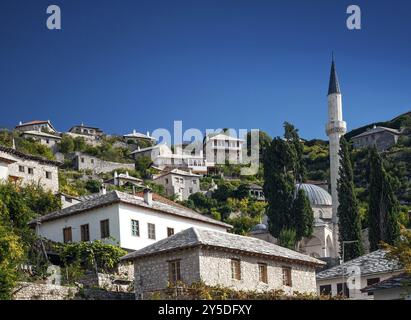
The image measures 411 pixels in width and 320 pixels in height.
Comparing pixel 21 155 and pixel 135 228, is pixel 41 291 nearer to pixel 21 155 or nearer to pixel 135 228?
pixel 135 228

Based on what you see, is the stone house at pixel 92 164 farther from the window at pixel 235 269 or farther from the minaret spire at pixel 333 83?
the window at pixel 235 269

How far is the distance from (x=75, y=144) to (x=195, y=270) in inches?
3926

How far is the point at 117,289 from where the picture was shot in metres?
34.7

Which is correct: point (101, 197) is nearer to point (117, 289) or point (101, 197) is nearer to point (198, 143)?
point (117, 289)

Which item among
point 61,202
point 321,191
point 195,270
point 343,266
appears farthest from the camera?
point 321,191

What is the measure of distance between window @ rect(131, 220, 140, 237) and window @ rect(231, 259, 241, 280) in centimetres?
1112

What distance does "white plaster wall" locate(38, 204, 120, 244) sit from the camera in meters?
41.4

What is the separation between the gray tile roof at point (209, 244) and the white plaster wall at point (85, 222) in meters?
8.72

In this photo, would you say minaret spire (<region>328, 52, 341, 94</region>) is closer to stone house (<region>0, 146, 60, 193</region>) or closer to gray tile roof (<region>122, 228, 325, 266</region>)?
stone house (<region>0, 146, 60, 193</region>)

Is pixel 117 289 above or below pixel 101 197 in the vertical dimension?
below

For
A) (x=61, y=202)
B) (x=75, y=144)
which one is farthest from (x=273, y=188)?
(x=75, y=144)

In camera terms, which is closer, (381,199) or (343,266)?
(343,266)

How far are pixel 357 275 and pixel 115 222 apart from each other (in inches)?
461

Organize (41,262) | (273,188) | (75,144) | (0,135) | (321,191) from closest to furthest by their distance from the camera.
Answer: (41,262), (273,188), (321,191), (0,135), (75,144)
